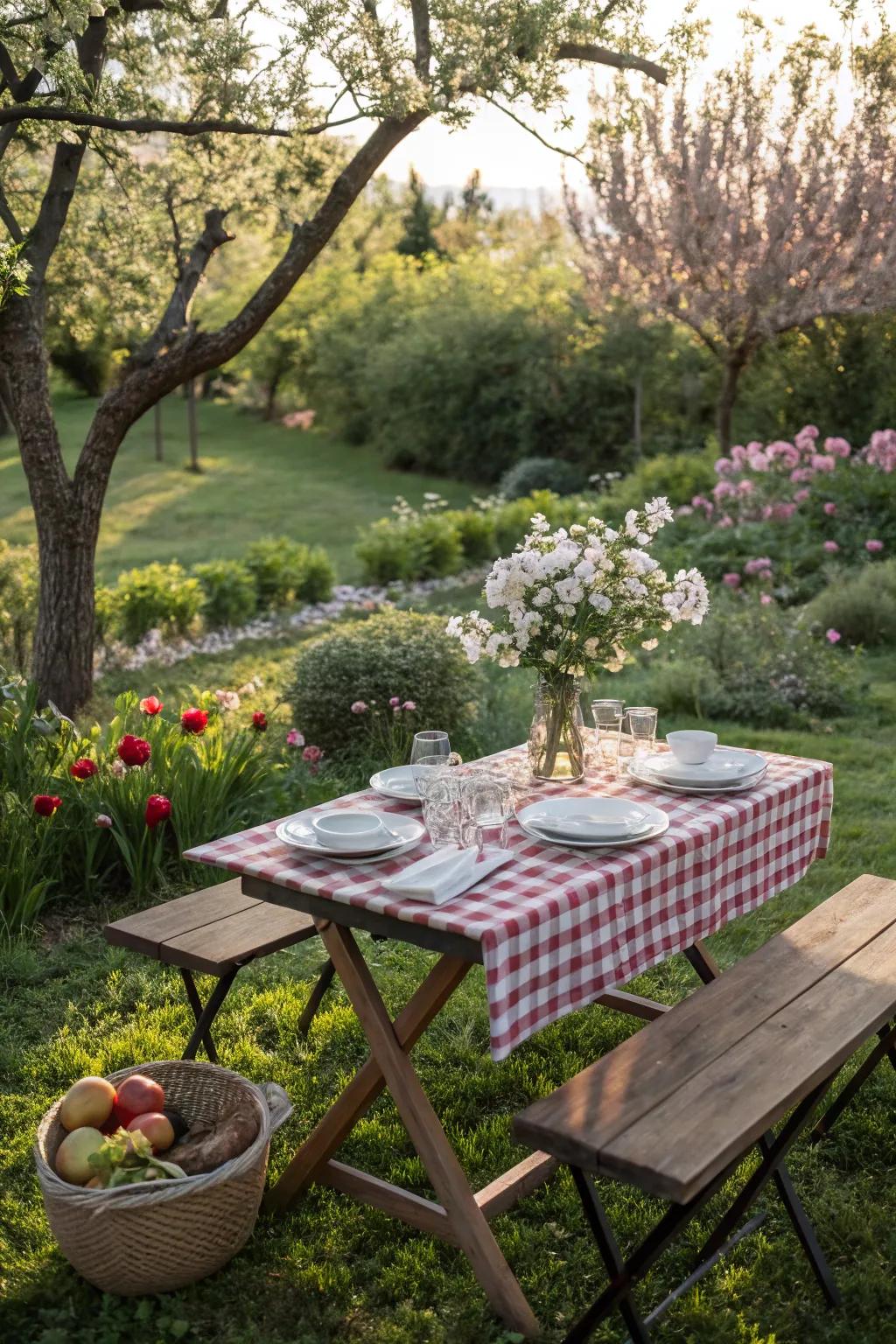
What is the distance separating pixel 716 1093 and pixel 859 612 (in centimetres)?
669

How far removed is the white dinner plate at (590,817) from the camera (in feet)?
9.02

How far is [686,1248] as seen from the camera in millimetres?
2736

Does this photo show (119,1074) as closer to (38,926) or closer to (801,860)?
(38,926)

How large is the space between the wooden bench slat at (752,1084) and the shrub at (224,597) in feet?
23.3

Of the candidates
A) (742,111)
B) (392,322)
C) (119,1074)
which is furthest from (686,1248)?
(392,322)

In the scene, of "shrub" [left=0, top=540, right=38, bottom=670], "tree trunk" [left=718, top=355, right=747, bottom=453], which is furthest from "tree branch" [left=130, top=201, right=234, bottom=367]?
"tree trunk" [left=718, top=355, right=747, bottom=453]

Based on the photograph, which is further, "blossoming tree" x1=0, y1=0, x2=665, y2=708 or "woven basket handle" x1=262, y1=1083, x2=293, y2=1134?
"blossoming tree" x1=0, y1=0, x2=665, y2=708

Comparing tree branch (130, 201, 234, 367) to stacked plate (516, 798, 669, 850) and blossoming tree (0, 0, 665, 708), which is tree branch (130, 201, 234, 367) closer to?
blossoming tree (0, 0, 665, 708)

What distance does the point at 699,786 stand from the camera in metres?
3.16

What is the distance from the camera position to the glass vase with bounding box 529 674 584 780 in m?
3.23

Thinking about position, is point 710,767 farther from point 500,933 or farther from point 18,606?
point 18,606

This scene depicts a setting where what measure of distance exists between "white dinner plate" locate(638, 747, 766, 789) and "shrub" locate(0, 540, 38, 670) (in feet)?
15.5

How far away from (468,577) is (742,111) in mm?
5679

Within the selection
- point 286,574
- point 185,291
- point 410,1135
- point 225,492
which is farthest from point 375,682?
point 225,492
